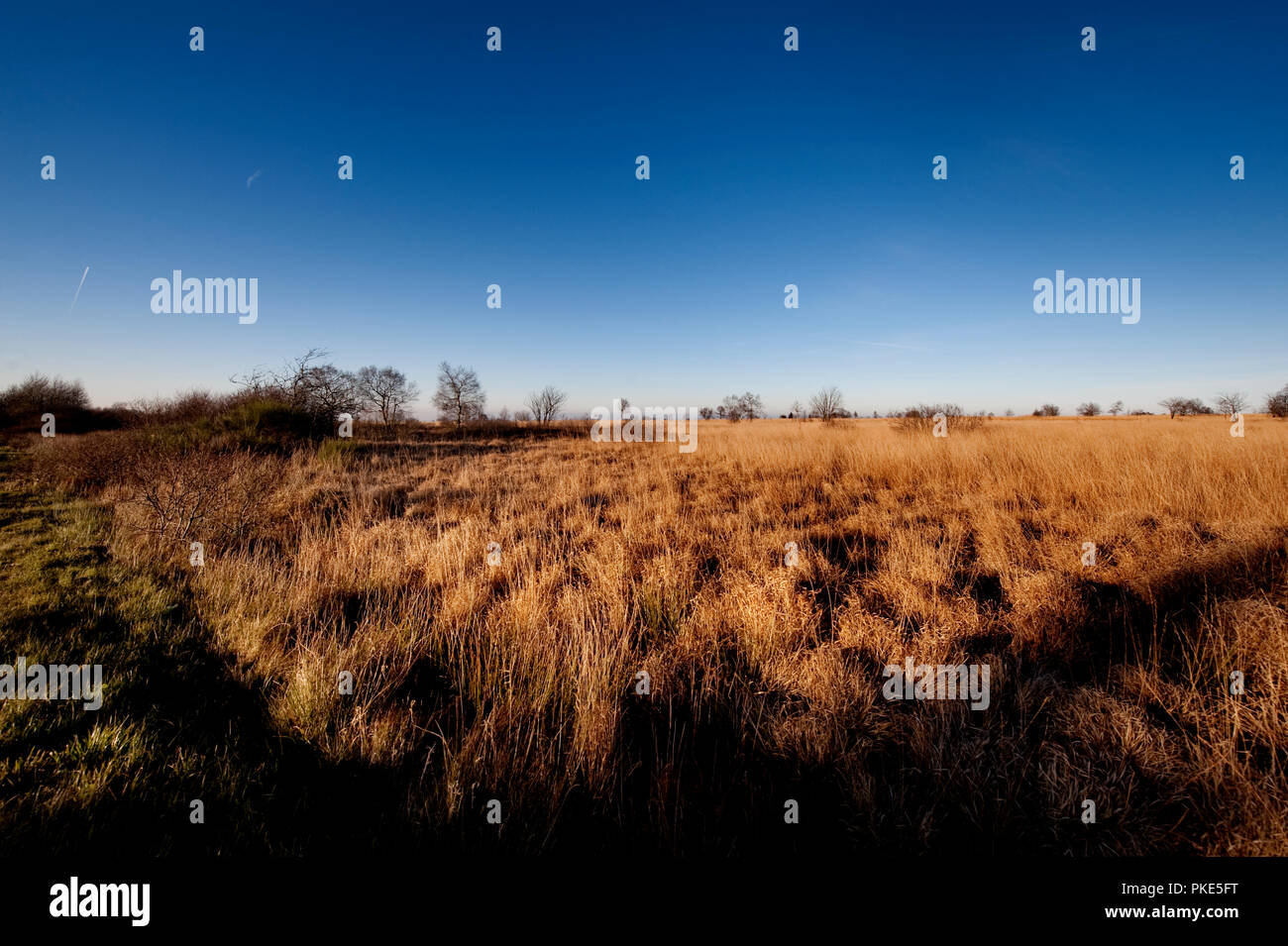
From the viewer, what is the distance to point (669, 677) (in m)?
2.74

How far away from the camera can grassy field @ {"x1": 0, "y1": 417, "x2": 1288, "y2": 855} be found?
5.89 ft

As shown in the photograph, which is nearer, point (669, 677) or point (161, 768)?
point (161, 768)

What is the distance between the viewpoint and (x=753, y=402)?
61438 millimetres

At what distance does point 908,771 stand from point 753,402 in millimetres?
62373

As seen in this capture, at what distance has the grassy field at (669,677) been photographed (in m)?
1.80
